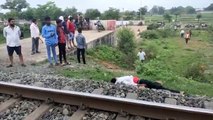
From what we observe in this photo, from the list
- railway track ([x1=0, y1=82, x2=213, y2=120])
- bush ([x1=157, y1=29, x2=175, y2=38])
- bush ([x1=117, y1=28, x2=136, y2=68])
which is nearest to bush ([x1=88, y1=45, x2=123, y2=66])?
bush ([x1=117, y1=28, x2=136, y2=68])

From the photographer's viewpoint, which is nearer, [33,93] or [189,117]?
[189,117]

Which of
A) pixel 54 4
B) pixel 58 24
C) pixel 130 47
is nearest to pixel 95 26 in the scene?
pixel 130 47

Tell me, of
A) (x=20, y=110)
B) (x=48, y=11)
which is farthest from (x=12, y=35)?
(x=48, y=11)

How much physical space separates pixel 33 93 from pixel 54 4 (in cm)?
4926

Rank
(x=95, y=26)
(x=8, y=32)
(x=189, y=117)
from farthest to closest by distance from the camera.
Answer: (x=95, y=26), (x=8, y=32), (x=189, y=117)

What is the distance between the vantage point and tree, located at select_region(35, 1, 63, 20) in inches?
1892

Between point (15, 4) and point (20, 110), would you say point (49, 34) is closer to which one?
point (20, 110)

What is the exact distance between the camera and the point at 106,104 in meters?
4.37

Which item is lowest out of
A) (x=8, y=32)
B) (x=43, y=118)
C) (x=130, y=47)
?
(x=130, y=47)

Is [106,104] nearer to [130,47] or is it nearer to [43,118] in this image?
[43,118]

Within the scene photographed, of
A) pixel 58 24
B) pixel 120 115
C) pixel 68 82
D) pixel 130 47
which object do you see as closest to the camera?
pixel 120 115

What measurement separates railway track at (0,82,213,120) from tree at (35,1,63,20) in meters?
43.6

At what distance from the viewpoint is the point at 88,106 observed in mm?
4438

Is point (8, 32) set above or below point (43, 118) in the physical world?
above
